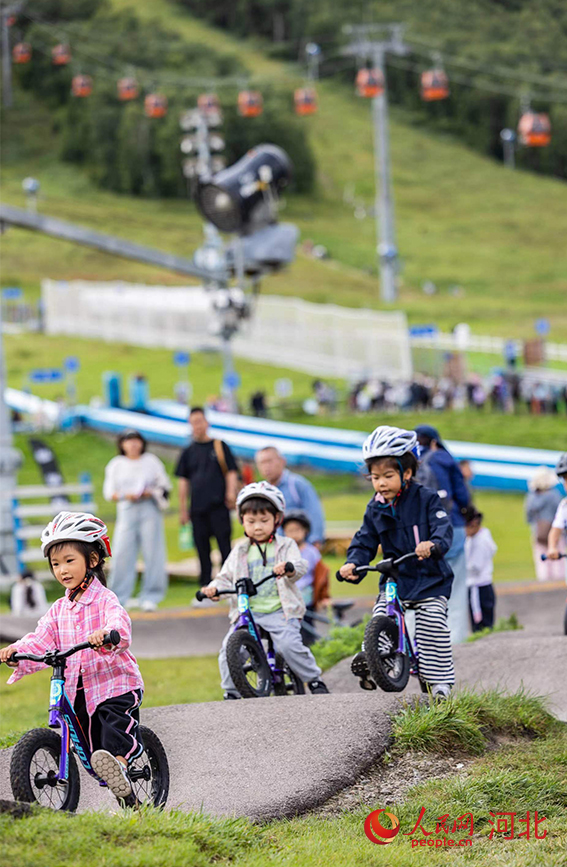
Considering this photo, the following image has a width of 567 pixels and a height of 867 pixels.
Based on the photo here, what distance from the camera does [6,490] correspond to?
1644cm

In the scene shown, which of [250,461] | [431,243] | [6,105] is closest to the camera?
[250,461]

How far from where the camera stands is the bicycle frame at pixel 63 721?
5.02 m

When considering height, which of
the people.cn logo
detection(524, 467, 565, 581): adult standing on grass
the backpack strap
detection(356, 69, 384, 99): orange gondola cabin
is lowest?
the people.cn logo

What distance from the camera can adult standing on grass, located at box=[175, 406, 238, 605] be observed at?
11.8 metres

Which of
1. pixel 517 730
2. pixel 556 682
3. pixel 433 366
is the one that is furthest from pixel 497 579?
pixel 433 366

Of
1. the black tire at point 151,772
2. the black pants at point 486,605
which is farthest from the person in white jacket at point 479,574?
the black tire at point 151,772

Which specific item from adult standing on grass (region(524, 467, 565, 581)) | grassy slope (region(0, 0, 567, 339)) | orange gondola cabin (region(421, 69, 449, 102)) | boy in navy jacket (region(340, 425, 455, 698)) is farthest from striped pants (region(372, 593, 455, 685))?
grassy slope (region(0, 0, 567, 339))

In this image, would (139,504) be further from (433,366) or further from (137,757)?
(433,366)

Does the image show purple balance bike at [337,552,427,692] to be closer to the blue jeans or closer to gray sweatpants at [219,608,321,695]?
gray sweatpants at [219,608,321,695]

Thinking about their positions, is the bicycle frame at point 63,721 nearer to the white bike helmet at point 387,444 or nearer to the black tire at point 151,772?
the black tire at point 151,772

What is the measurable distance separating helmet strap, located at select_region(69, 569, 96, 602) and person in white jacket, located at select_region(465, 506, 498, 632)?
575 centimetres

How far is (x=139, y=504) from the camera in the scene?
12172 millimetres

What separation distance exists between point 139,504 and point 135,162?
9790 cm

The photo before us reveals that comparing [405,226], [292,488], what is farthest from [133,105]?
[292,488]
